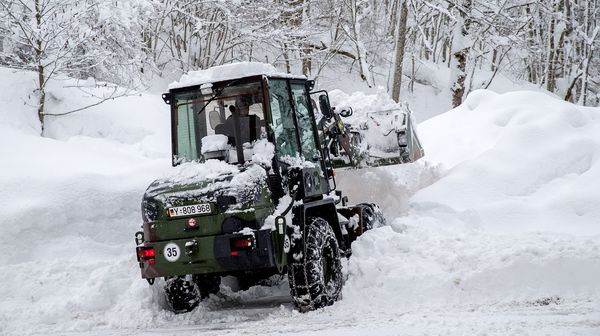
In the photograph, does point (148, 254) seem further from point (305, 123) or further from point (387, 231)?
point (387, 231)

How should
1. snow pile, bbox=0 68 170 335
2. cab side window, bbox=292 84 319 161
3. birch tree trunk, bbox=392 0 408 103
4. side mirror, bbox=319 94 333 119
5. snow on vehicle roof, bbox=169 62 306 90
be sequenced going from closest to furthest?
1. snow on vehicle roof, bbox=169 62 306 90
2. side mirror, bbox=319 94 333 119
3. cab side window, bbox=292 84 319 161
4. snow pile, bbox=0 68 170 335
5. birch tree trunk, bbox=392 0 408 103

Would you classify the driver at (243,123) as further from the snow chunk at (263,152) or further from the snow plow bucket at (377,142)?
the snow plow bucket at (377,142)

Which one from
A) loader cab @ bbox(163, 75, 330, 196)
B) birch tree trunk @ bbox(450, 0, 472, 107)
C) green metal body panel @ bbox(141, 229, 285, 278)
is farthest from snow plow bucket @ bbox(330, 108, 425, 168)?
birch tree trunk @ bbox(450, 0, 472, 107)

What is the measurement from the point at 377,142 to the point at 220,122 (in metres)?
3.19

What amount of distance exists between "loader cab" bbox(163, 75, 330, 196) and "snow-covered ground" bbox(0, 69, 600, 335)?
55.8 inches

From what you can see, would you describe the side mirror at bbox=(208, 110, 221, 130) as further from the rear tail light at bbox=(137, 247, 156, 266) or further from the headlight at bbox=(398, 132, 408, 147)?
the headlight at bbox=(398, 132, 408, 147)

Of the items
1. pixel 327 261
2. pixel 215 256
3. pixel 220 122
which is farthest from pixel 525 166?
pixel 215 256

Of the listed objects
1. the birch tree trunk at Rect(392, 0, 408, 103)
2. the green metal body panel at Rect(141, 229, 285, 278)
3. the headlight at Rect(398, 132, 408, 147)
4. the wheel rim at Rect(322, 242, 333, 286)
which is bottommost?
the wheel rim at Rect(322, 242, 333, 286)

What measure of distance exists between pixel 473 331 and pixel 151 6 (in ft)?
42.8

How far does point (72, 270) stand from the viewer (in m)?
9.70

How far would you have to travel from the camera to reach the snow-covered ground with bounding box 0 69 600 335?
7.63 m

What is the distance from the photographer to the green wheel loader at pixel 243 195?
24.2 feet

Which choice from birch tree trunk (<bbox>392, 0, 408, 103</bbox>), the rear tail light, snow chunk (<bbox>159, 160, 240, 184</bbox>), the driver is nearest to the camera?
the rear tail light

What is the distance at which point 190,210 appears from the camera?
293 inches
